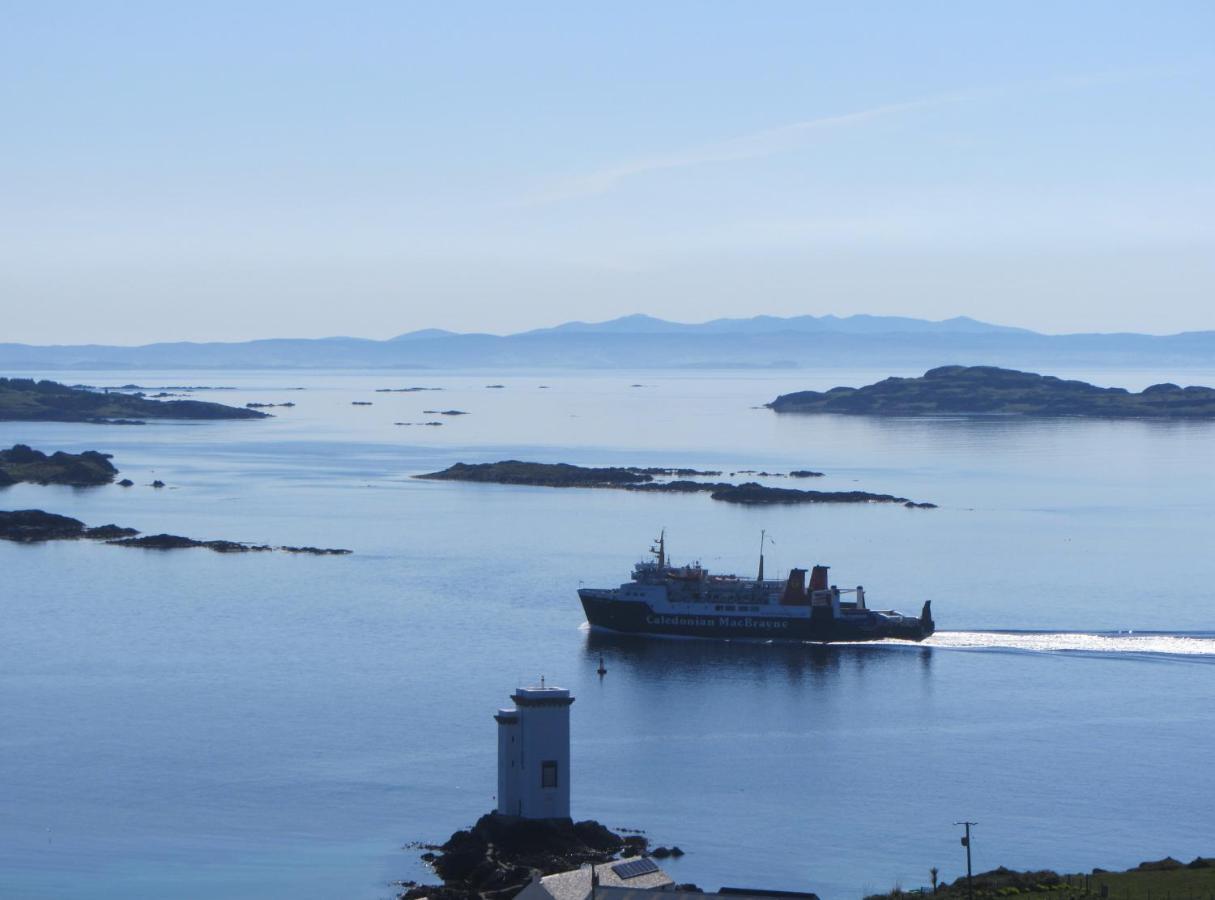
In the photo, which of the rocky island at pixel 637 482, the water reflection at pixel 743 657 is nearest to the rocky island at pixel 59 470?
the rocky island at pixel 637 482

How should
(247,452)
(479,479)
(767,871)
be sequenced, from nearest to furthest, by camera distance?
(767,871)
(479,479)
(247,452)

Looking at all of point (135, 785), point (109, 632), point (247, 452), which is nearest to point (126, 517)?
point (109, 632)

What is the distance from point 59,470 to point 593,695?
70838mm

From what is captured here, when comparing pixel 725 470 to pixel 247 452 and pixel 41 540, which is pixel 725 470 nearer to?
pixel 247 452

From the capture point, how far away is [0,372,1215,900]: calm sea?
33.0 meters

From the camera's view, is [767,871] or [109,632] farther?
[109,632]

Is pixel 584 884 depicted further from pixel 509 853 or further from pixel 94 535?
pixel 94 535

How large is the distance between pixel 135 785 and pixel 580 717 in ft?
39.1

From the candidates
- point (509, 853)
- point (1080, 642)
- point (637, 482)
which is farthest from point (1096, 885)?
point (637, 482)

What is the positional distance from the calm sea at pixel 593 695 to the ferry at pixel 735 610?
0.86m

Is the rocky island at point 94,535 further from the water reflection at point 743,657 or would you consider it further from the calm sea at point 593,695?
the water reflection at point 743,657

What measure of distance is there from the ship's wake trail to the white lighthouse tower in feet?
80.6

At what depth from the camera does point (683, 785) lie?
37.1 metres

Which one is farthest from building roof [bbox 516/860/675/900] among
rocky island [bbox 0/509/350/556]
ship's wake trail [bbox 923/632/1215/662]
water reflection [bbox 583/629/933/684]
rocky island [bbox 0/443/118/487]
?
rocky island [bbox 0/443/118/487]
